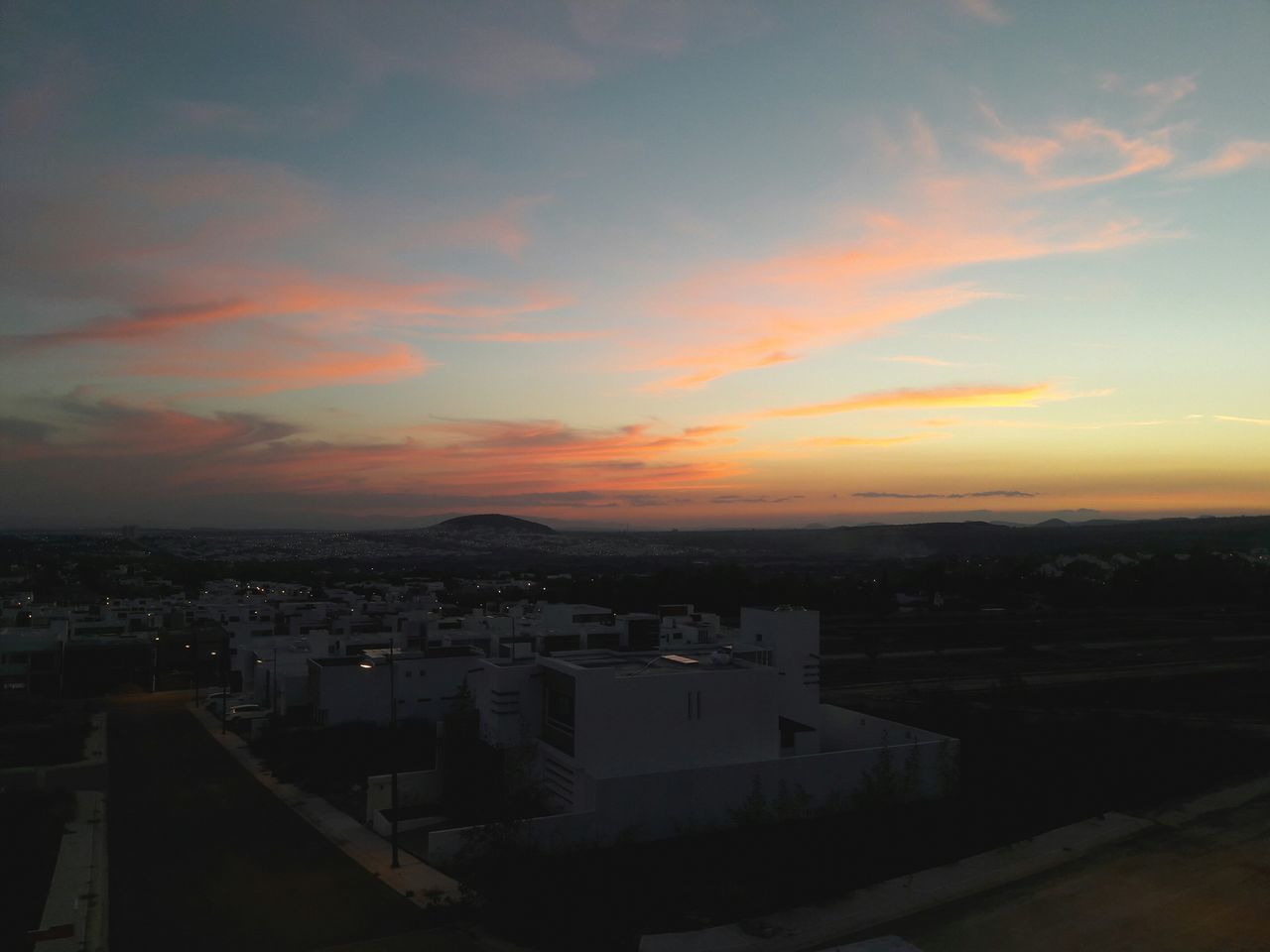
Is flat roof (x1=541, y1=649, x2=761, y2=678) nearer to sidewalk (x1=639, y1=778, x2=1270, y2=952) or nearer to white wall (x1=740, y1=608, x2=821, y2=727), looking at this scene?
white wall (x1=740, y1=608, x2=821, y2=727)

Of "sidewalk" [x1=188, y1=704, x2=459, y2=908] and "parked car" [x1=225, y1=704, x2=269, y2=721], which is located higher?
"sidewalk" [x1=188, y1=704, x2=459, y2=908]

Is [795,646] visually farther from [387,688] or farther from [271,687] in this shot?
[271,687]

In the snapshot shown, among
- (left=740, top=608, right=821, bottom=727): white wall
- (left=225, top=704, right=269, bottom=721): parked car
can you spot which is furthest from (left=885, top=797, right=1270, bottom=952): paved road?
(left=225, top=704, right=269, bottom=721): parked car

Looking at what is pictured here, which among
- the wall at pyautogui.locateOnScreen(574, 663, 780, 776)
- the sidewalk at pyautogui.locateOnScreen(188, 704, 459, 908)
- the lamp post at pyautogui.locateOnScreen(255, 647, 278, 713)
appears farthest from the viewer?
the lamp post at pyautogui.locateOnScreen(255, 647, 278, 713)

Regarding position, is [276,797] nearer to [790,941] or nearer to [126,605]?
[790,941]

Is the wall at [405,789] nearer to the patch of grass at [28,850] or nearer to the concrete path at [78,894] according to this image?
the concrete path at [78,894]

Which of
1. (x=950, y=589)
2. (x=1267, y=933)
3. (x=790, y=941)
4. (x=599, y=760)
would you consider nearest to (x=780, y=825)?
(x=599, y=760)

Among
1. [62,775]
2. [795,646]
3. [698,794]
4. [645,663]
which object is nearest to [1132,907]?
[698,794]
